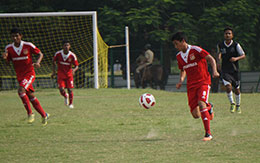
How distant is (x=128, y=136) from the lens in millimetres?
7371

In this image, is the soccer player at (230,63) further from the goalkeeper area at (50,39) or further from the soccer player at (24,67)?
the goalkeeper area at (50,39)

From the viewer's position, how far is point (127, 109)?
1177 centimetres

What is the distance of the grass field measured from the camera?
5723 millimetres

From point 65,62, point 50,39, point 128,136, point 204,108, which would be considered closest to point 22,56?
point 128,136

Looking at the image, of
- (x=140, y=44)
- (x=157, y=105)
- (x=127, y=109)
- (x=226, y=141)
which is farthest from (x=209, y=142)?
(x=140, y=44)

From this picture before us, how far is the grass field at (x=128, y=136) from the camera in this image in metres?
5.72

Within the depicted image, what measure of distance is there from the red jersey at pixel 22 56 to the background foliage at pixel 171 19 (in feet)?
44.5

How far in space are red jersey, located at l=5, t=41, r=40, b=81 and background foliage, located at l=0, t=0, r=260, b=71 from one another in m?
13.6

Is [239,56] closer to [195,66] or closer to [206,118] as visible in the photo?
[195,66]

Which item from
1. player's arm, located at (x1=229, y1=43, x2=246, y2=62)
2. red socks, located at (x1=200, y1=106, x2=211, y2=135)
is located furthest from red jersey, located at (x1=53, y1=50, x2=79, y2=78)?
red socks, located at (x1=200, y1=106, x2=211, y2=135)

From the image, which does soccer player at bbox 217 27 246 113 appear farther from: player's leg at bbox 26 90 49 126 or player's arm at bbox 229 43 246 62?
player's leg at bbox 26 90 49 126

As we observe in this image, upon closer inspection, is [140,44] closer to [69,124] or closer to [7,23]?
[7,23]

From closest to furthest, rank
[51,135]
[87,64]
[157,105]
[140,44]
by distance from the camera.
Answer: [51,135], [157,105], [87,64], [140,44]

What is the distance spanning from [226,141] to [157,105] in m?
6.16
